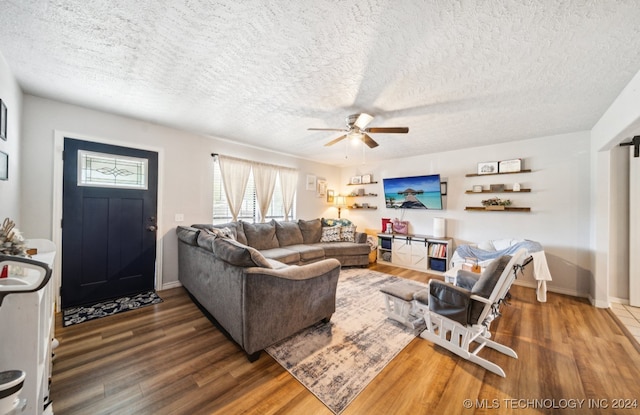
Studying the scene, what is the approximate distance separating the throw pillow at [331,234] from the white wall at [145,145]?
1918 mm

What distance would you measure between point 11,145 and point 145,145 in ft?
4.24

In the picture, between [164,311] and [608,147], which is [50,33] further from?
[608,147]

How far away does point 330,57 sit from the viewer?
1824 mm

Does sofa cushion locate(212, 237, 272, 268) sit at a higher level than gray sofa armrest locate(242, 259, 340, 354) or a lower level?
higher

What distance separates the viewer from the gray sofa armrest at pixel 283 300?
6.14ft

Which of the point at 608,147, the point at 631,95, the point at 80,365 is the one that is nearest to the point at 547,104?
the point at 631,95

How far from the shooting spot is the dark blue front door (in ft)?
9.20

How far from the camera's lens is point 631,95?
6.68ft

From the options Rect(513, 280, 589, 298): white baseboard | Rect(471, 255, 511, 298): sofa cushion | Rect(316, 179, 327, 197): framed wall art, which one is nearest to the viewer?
Rect(471, 255, 511, 298): sofa cushion

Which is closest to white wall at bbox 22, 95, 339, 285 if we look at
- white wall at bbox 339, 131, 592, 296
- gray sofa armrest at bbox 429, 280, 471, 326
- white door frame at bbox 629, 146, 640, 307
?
gray sofa armrest at bbox 429, 280, 471, 326

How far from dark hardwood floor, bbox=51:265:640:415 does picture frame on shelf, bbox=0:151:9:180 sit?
156 centimetres

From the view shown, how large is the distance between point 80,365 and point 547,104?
5219 millimetres

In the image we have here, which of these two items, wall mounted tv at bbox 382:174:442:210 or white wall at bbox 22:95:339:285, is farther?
wall mounted tv at bbox 382:174:442:210

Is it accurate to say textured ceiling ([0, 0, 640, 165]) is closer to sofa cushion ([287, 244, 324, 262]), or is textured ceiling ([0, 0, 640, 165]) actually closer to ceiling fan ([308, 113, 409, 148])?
ceiling fan ([308, 113, 409, 148])
